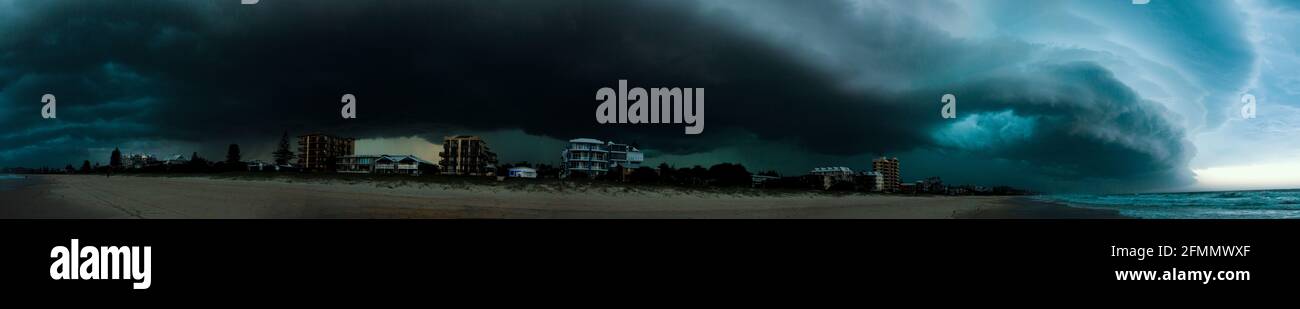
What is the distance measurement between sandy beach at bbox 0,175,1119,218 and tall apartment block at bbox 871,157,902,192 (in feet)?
1.80

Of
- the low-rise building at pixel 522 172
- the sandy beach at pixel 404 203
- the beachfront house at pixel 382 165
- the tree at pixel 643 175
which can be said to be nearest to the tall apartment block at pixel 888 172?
the sandy beach at pixel 404 203

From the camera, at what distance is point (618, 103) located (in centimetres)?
989

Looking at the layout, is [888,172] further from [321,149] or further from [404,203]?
[321,149]

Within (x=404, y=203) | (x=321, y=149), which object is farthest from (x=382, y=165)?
(x=404, y=203)

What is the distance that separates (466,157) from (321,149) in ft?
11.4

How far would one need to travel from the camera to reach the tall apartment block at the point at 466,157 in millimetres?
13180

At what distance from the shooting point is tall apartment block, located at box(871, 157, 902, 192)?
13539 millimetres

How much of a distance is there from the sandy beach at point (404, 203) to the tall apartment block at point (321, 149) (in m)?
0.54

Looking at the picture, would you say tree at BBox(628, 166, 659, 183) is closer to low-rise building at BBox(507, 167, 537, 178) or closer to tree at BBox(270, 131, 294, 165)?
low-rise building at BBox(507, 167, 537, 178)

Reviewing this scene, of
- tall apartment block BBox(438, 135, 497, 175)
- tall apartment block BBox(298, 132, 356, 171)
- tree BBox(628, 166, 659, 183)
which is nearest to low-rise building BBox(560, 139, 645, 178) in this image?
tree BBox(628, 166, 659, 183)

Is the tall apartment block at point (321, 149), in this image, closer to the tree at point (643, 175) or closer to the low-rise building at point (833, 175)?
the tree at point (643, 175)
